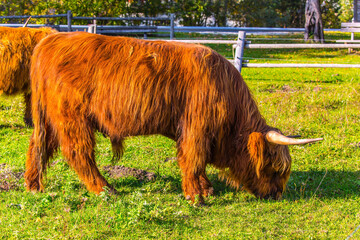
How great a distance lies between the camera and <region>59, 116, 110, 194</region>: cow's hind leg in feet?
14.4

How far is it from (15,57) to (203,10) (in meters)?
18.6

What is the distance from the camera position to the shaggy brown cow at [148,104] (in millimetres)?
4332

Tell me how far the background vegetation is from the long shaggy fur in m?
14.3

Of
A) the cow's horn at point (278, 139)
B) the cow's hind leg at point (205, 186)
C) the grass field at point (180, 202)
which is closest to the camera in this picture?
the grass field at point (180, 202)

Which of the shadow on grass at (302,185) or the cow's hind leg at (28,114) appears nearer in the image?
the shadow on grass at (302,185)

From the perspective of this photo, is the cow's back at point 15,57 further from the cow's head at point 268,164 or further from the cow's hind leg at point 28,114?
the cow's head at point 268,164

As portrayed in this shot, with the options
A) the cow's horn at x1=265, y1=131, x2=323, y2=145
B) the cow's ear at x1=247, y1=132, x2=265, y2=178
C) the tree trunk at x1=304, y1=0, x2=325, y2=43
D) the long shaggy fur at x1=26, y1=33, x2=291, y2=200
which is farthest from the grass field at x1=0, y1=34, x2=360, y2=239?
the tree trunk at x1=304, y1=0, x2=325, y2=43

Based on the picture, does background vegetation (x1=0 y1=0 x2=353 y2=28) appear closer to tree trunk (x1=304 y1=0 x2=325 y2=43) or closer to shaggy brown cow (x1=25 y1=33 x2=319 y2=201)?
tree trunk (x1=304 y1=0 x2=325 y2=43)

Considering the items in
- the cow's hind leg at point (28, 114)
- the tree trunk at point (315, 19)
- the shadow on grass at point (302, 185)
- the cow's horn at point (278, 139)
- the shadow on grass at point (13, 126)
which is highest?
the tree trunk at point (315, 19)

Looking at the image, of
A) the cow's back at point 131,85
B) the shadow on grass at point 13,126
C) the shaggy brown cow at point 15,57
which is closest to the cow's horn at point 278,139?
the cow's back at point 131,85

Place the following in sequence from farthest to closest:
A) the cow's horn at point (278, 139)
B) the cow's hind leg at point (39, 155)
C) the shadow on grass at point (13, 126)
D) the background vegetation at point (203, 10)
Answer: the background vegetation at point (203, 10)
the shadow on grass at point (13, 126)
the cow's hind leg at point (39, 155)
the cow's horn at point (278, 139)

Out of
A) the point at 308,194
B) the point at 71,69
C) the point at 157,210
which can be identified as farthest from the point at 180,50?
the point at 308,194

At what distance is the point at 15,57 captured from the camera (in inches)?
275

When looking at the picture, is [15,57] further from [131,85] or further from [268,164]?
[268,164]
